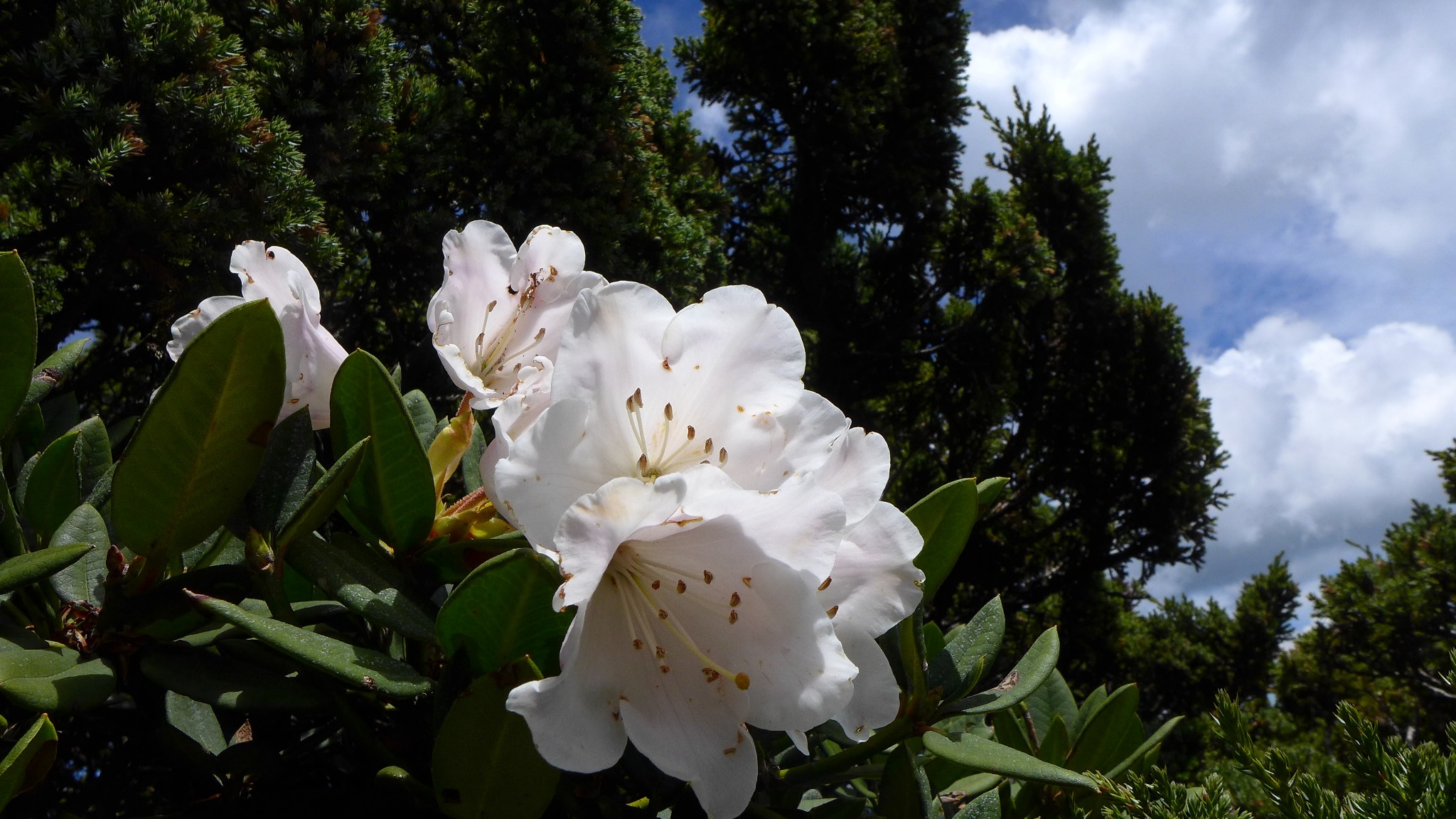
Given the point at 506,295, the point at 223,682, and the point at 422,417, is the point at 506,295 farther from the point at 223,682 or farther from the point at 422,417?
the point at 223,682

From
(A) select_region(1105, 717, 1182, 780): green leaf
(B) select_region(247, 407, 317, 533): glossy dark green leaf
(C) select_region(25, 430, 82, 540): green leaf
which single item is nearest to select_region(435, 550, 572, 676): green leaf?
(B) select_region(247, 407, 317, 533): glossy dark green leaf

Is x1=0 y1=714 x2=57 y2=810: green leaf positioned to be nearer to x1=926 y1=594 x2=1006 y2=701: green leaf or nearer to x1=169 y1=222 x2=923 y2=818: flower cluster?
x1=169 y1=222 x2=923 y2=818: flower cluster

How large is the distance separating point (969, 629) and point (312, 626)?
0.55 meters

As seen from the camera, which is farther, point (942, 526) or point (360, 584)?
point (942, 526)

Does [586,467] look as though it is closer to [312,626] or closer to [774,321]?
[774,321]

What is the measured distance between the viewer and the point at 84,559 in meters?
0.60

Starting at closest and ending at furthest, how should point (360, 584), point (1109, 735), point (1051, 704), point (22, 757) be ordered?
point (22, 757)
point (360, 584)
point (1109, 735)
point (1051, 704)

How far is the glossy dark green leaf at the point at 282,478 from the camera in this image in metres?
0.57

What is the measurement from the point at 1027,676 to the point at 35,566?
71cm

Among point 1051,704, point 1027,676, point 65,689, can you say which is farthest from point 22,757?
point 1051,704

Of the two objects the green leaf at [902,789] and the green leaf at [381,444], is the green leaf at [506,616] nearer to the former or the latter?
the green leaf at [381,444]

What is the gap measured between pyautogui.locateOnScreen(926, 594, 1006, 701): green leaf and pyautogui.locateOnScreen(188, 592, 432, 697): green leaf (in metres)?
0.39

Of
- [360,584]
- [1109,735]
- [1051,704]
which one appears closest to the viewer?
[360,584]

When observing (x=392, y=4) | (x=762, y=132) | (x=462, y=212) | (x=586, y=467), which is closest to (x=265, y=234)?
(x=462, y=212)
